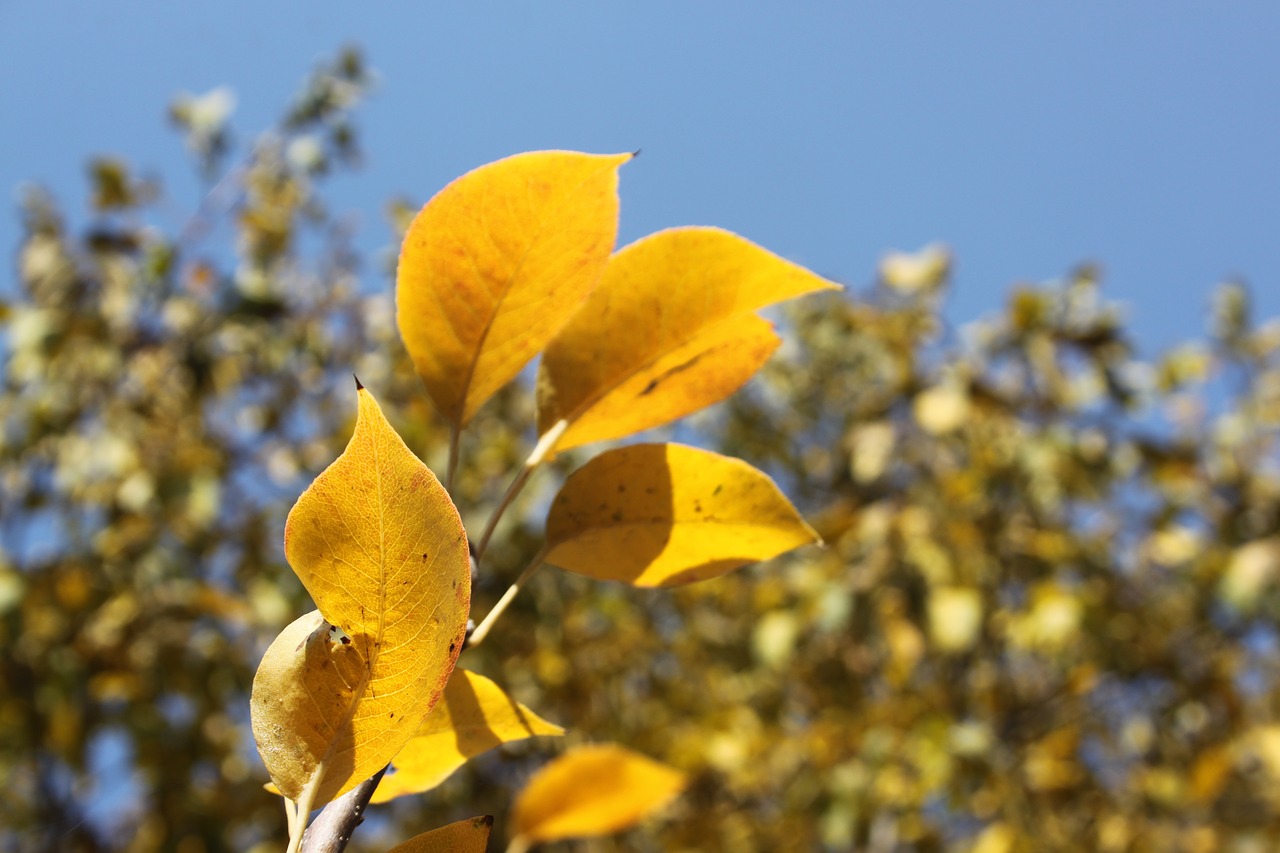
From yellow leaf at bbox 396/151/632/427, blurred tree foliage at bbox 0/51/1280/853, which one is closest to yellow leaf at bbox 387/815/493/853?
yellow leaf at bbox 396/151/632/427

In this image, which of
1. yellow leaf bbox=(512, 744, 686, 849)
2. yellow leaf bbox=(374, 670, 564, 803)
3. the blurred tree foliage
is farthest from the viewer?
the blurred tree foliage

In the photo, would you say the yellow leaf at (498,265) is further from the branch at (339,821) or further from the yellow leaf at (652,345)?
the branch at (339,821)

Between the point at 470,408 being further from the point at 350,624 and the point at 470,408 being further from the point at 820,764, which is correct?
the point at 820,764

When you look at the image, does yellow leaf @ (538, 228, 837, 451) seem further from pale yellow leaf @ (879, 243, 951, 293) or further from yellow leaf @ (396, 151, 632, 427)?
pale yellow leaf @ (879, 243, 951, 293)

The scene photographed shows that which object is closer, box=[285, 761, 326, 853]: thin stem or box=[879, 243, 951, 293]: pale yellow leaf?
box=[285, 761, 326, 853]: thin stem

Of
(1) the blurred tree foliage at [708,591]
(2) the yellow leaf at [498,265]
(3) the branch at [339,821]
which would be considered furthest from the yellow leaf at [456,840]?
(1) the blurred tree foliage at [708,591]

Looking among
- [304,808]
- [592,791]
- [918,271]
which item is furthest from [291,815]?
[918,271]

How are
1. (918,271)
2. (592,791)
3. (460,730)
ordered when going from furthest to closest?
(918,271) → (460,730) → (592,791)

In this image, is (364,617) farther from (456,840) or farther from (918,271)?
(918,271)
